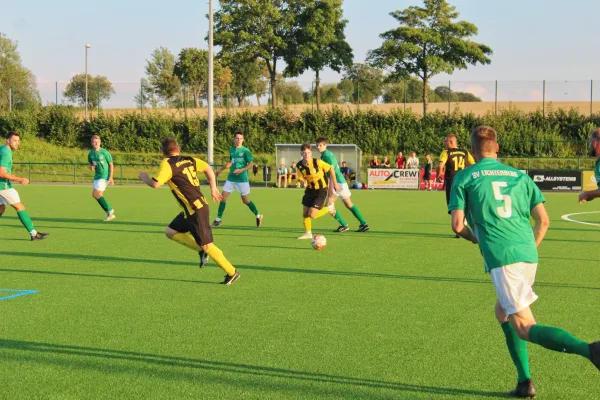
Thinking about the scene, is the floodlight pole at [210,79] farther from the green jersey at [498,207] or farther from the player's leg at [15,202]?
the green jersey at [498,207]

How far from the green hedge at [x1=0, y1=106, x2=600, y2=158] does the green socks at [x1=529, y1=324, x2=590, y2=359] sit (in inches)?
1605

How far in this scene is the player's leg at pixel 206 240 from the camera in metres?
8.48

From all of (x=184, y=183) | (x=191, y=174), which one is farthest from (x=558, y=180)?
(x=184, y=183)

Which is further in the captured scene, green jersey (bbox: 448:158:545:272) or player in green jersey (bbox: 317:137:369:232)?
player in green jersey (bbox: 317:137:369:232)

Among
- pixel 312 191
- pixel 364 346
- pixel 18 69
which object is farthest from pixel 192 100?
pixel 364 346

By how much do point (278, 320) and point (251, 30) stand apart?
50.1 metres

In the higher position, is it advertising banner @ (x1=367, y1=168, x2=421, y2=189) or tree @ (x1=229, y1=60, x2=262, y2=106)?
tree @ (x1=229, y1=60, x2=262, y2=106)

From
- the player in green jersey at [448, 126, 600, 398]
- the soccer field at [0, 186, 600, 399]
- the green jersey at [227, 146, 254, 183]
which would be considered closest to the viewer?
the player in green jersey at [448, 126, 600, 398]

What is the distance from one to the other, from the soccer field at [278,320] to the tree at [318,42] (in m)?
42.8

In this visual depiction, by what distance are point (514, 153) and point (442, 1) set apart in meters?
13.0

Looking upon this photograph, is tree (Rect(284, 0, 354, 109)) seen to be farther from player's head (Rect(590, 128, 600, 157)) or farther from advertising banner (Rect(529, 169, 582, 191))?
player's head (Rect(590, 128, 600, 157))

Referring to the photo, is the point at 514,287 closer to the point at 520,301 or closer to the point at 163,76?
the point at 520,301

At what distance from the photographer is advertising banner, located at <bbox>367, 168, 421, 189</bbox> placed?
3372 centimetres

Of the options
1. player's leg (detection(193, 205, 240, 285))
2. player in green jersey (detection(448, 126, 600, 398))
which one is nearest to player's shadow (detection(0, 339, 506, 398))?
player in green jersey (detection(448, 126, 600, 398))
